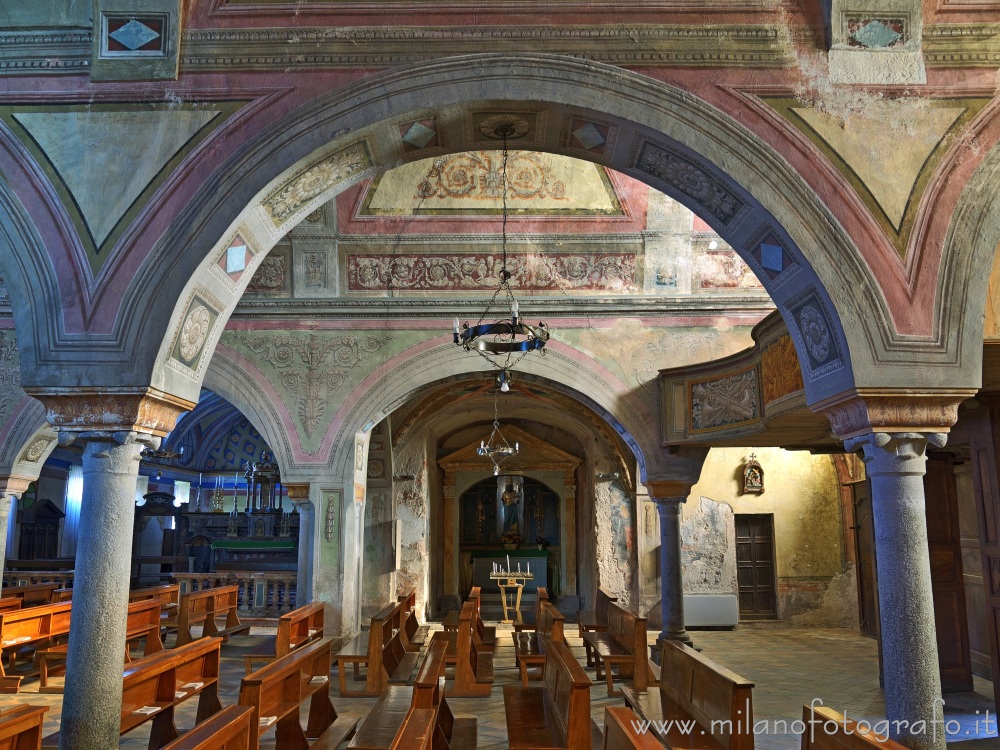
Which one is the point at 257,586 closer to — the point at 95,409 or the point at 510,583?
the point at 510,583

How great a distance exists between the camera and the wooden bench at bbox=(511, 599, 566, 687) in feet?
26.8

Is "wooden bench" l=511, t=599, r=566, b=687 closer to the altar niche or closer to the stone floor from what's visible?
the stone floor

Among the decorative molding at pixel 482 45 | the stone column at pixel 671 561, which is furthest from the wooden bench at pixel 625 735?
the stone column at pixel 671 561

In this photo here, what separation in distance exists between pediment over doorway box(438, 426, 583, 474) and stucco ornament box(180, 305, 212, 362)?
1339 centimetres

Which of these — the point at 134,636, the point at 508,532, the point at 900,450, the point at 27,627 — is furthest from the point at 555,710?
the point at 508,532

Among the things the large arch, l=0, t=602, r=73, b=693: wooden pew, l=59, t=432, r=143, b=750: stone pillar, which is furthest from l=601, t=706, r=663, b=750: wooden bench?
l=0, t=602, r=73, b=693: wooden pew

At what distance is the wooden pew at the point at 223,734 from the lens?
10.9 feet

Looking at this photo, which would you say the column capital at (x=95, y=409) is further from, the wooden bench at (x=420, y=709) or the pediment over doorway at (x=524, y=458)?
the pediment over doorway at (x=524, y=458)

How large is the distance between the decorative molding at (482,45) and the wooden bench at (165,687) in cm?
436

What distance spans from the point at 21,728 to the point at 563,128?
5.17 metres

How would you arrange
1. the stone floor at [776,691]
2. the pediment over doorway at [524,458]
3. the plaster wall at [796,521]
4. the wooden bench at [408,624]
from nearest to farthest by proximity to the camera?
the stone floor at [776,691] → the wooden bench at [408,624] → the plaster wall at [796,521] → the pediment over doorway at [524,458]

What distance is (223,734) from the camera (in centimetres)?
354

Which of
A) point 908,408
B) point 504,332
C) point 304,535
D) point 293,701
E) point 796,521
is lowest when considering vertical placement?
point 293,701

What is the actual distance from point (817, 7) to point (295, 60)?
3872mm
